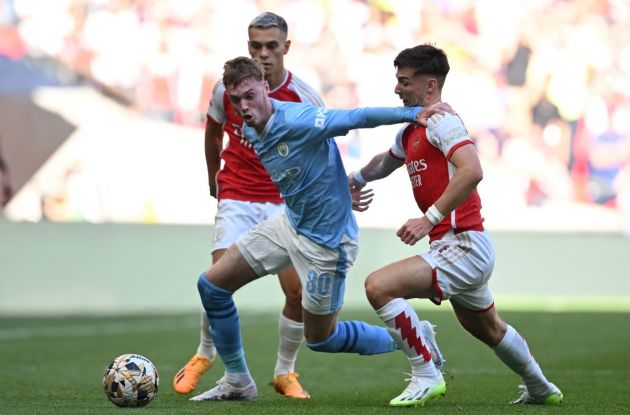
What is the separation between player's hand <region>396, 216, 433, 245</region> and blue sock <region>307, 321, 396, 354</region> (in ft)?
3.28

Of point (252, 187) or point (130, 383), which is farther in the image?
point (252, 187)

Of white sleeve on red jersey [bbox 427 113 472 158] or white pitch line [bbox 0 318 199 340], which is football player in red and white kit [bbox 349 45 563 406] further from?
white pitch line [bbox 0 318 199 340]

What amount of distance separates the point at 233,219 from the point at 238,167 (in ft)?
1.20

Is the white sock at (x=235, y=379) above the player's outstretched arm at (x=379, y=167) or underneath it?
underneath

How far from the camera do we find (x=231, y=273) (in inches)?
268

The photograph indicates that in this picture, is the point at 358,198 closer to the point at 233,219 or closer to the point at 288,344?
the point at 233,219

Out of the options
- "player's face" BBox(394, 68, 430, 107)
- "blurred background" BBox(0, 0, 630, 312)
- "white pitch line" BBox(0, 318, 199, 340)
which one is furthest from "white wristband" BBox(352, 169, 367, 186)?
"blurred background" BBox(0, 0, 630, 312)

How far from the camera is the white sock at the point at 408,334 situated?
6391 millimetres

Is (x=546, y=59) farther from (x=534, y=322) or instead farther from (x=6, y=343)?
(x=6, y=343)

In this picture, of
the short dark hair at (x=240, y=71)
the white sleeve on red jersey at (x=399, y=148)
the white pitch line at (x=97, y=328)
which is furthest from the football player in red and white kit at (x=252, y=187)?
the white pitch line at (x=97, y=328)

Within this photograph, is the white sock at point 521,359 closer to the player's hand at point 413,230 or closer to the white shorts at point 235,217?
the player's hand at point 413,230

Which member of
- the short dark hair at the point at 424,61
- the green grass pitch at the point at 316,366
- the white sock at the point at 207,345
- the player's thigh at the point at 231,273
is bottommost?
the green grass pitch at the point at 316,366

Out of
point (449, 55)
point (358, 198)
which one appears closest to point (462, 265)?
point (358, 198)

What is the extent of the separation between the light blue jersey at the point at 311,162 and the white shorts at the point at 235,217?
43.7 inches
